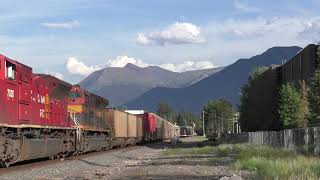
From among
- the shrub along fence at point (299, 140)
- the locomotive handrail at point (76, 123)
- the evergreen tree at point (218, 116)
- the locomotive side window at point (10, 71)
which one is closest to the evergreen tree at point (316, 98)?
the shrub along fence at point (299, 140)

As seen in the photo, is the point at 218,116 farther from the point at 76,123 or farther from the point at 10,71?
the point at 10,71

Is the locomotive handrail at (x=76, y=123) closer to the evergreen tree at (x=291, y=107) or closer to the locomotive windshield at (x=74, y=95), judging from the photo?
the locomotive windshield at (x=74, y=95)

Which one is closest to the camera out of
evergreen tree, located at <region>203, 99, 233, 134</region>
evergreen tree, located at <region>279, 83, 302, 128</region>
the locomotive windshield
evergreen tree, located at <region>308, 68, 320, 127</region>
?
the locomotive windshield

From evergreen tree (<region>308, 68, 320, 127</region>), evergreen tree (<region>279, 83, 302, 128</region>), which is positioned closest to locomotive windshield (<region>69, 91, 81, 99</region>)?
evergreen tree (<region>308, 68, 320, 127</region>)

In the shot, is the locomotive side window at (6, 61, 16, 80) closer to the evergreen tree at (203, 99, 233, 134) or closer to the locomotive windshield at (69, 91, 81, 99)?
the locomotive windshield at (69, 91, 81, 99)

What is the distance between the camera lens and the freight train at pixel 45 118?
76.4 feet

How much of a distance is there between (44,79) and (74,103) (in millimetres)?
8834

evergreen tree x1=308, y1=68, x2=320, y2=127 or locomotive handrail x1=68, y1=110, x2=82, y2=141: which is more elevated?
evergreen tree x1=308, y1=68, x2=320, y2=127

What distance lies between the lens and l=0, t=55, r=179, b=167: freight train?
2330cm

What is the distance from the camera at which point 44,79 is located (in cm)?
2920

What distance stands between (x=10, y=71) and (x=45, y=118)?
5.71m

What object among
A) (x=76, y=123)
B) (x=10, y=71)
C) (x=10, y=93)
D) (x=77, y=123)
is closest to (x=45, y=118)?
(x=10, y=93)

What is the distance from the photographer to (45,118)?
2888 centimetres

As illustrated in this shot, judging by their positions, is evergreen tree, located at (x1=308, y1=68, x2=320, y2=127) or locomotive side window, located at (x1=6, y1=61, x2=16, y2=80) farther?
evergreen tree, located at (x1=308, y1=68, x2=320, y2=127)
